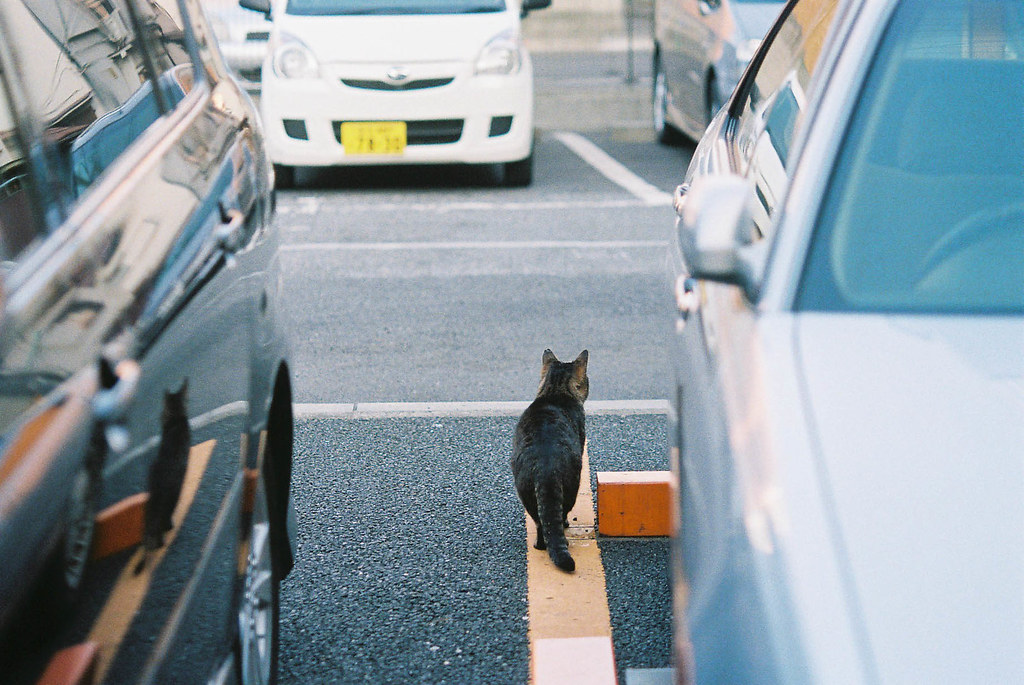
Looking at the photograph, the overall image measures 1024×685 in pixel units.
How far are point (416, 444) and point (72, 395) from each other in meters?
2.89

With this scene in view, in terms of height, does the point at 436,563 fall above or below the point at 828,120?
below

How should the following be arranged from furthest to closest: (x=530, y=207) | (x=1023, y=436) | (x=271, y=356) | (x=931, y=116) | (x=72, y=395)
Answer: (x=530, y=207), (x=271, y=356), (x=931, y=116), (x=1023, y=436), (x=72, y=395)

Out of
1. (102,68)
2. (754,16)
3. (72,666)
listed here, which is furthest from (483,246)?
(72,666)

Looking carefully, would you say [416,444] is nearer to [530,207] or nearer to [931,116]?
[931,116]

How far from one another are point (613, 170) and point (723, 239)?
7.36 meters

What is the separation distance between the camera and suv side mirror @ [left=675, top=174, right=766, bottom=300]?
6.23 ft

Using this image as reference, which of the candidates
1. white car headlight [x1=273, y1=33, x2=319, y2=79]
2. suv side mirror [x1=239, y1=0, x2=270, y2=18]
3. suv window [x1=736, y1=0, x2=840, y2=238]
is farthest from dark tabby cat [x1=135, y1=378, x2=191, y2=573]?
suv side mirror [x1=239, y1=0, x2=270, y2=18]

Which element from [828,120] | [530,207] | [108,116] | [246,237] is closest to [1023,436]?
[828,120]

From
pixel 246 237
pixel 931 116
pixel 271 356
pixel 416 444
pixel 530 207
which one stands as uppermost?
pixel 931 116

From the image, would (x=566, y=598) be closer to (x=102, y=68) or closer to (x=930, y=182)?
(x=930, y=182)

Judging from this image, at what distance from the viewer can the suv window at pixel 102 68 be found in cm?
229

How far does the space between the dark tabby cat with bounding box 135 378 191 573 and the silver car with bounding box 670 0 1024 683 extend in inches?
28.2

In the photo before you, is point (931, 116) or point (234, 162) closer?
point (931, 116)

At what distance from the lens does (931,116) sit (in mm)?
2102
